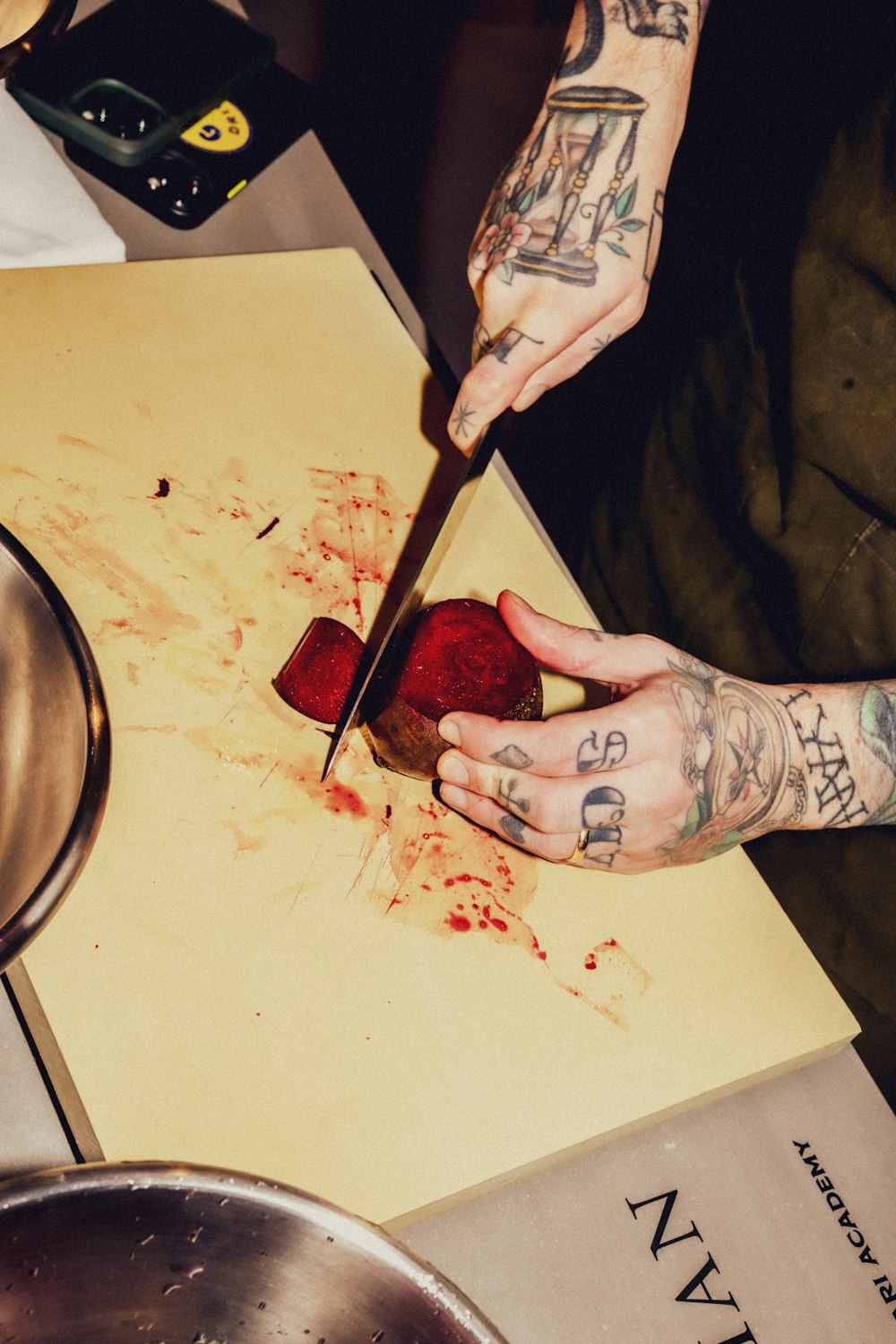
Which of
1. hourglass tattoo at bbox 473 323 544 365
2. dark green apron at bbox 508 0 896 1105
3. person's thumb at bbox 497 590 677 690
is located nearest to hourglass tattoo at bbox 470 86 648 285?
hourglass tattoo at bbox 473 323 544 365

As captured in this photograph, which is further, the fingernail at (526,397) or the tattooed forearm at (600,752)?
the fingernail at (526,397)

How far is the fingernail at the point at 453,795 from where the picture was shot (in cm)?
113

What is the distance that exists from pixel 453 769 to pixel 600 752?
17 centimetres


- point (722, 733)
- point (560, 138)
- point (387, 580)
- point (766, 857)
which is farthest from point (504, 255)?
point (766, 857)

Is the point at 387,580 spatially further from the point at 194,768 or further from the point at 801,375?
the point at 801,375

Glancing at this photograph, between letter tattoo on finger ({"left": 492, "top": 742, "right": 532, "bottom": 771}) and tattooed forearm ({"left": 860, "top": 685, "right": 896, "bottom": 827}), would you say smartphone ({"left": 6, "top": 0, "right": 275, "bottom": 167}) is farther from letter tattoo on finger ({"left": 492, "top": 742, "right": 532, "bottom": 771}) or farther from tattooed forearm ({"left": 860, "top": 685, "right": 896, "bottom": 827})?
tattooed forearm ({"left": 860, "top": 685, "right": 896, "bottom": 827})

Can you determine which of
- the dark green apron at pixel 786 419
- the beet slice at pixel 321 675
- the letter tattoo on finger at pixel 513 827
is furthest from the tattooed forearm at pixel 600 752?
the dark green apron at pixel 786 419

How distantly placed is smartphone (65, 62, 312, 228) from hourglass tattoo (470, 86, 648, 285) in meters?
0.66

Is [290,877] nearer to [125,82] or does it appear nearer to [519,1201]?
[519,1201]

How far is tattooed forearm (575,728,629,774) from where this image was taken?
1.05 m

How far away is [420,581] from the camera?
46.1 inches

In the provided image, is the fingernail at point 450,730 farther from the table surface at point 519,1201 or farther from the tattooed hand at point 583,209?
the table surface at point 519,1201

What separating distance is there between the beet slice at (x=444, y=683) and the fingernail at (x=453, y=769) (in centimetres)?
4

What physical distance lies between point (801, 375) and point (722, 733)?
0.61 metres
